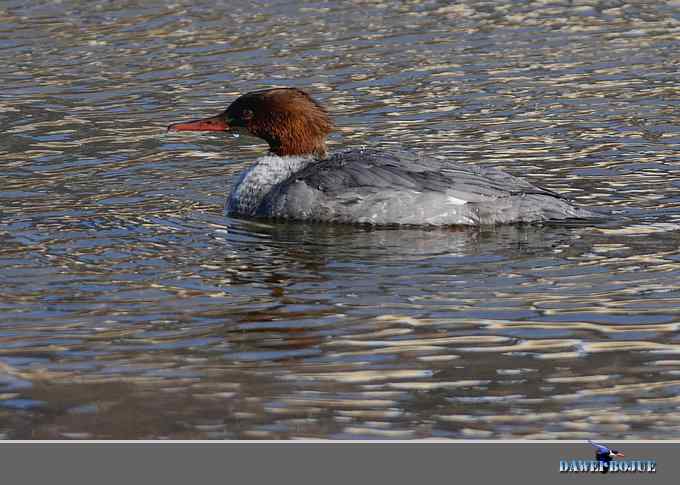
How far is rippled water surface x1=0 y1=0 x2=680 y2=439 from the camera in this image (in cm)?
678

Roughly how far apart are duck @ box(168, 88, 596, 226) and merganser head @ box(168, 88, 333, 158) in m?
0.30

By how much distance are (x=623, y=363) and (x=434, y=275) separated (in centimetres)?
224

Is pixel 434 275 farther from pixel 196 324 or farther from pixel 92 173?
pixel 92 173

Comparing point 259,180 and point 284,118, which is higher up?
point 284,118

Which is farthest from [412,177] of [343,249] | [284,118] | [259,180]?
[284,118]

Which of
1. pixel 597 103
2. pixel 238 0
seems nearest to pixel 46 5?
pixel 238 0

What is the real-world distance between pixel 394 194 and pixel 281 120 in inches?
64.0

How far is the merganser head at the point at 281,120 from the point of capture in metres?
12.0

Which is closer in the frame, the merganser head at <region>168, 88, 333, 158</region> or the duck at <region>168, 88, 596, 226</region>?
the duck at <region>168, 88, 596, 226</region>

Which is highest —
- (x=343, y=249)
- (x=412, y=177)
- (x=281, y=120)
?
(x=281, y=120)

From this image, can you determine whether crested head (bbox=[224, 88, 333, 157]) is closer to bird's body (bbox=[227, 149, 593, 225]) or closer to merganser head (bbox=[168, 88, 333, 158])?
merganser head (bbox=[168, 88, 333, 158])

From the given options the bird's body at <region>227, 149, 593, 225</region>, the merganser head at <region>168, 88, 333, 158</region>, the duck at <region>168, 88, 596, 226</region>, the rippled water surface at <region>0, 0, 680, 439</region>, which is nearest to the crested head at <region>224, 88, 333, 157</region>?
the merganser head at <region>168, 88, 333, 158</region>

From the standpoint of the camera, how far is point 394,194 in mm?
10969
